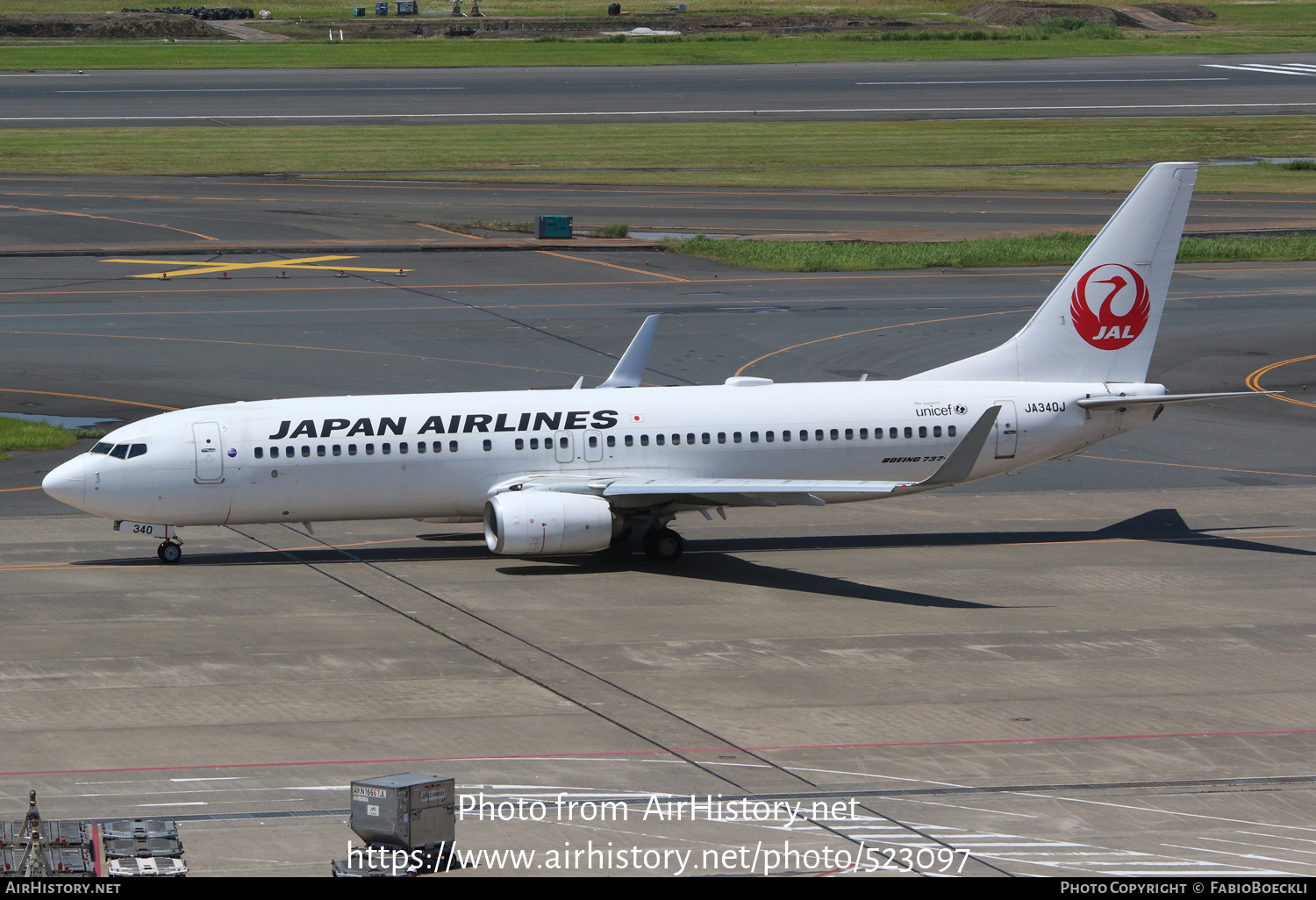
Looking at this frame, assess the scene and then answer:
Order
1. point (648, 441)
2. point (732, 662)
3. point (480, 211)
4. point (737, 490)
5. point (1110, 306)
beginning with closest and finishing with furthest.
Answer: point (732, 662) < point (737, 490) < point (648, 441) < point (1110, 306) < point (480, 211)

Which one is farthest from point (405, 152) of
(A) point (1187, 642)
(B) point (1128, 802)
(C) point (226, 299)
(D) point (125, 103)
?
(B) point (1128, 802)

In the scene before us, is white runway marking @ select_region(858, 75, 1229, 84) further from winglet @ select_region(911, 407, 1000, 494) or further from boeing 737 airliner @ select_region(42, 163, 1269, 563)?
winglet @ select_region(911, 407, 1000, 494)

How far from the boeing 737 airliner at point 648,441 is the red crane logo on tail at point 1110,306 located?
0.15ft

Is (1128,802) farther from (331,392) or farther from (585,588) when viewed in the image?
(331,392)

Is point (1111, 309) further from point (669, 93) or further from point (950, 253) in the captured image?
point (669, 93)

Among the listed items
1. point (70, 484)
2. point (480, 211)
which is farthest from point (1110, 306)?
point (480, 211)

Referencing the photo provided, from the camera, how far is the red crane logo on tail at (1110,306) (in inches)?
1649

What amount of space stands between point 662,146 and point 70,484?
82948 mm

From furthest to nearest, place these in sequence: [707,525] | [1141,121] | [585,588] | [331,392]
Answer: [1141,121] → [331,392] → [707,525] → [585,588]

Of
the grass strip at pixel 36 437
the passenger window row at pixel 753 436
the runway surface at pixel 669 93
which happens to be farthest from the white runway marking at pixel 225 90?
the passenger window row at pixel 753 436

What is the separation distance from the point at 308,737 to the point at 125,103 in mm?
115616

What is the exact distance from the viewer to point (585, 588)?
1439 inches

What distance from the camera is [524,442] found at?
3859 cm

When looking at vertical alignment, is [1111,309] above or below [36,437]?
above
